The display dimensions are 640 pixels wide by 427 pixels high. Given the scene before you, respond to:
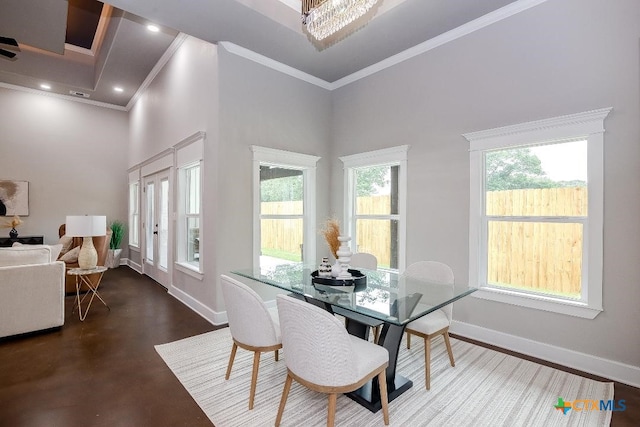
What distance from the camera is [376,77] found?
163 inches

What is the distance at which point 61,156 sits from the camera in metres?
6.55

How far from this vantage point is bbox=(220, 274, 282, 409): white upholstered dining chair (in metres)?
1.90

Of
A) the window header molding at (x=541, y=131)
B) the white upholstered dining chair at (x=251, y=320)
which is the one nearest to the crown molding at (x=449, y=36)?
the window header molding at (x=541, y=131)

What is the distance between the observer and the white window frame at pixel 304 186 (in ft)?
12.8

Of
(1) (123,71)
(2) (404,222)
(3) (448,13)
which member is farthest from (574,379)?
(1) (123,71)

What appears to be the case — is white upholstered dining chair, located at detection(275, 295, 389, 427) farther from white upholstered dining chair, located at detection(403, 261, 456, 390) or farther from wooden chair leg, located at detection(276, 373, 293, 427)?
white upholstered dining chair, located at detection(403, 261, 456, 390)

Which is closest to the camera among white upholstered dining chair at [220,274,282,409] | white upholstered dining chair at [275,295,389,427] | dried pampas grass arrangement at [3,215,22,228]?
white upholstered dining chair at [275,295,389,427]

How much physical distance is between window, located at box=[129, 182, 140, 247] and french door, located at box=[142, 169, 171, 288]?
652 millimetres

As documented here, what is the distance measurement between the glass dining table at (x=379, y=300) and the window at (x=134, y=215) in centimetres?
505

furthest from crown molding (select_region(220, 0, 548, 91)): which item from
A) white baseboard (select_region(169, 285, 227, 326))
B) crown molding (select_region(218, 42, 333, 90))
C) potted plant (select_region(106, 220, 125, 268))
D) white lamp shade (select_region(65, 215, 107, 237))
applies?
potted plant (select_region(106, 220, 125, 268))

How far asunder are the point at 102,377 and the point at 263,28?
3.59 meters

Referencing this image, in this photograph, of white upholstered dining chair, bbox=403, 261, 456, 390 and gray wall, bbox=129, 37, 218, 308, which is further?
gray wall, bbox=129, 37, 218, 308

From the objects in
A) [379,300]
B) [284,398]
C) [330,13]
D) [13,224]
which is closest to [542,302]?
[379,300]

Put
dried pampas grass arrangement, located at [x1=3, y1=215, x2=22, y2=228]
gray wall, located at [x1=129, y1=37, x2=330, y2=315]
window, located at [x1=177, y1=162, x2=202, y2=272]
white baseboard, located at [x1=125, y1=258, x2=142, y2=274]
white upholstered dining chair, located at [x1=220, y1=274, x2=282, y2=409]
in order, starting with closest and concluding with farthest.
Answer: white upholstered dining chair, located at [x1=220, y1=274, x2=282, y2=409] → gray wall, located at [x1=129, y1=37, x2=330, y2=315] → window, located at [x1=177, y1=162, x2=202, y2=272] → dried pampas grass arrangement, located at [x1=3, y1=215, x2=22, y2=228] → white baseboard, located at [x1=125, y1=258, x2=142, y2=274]
